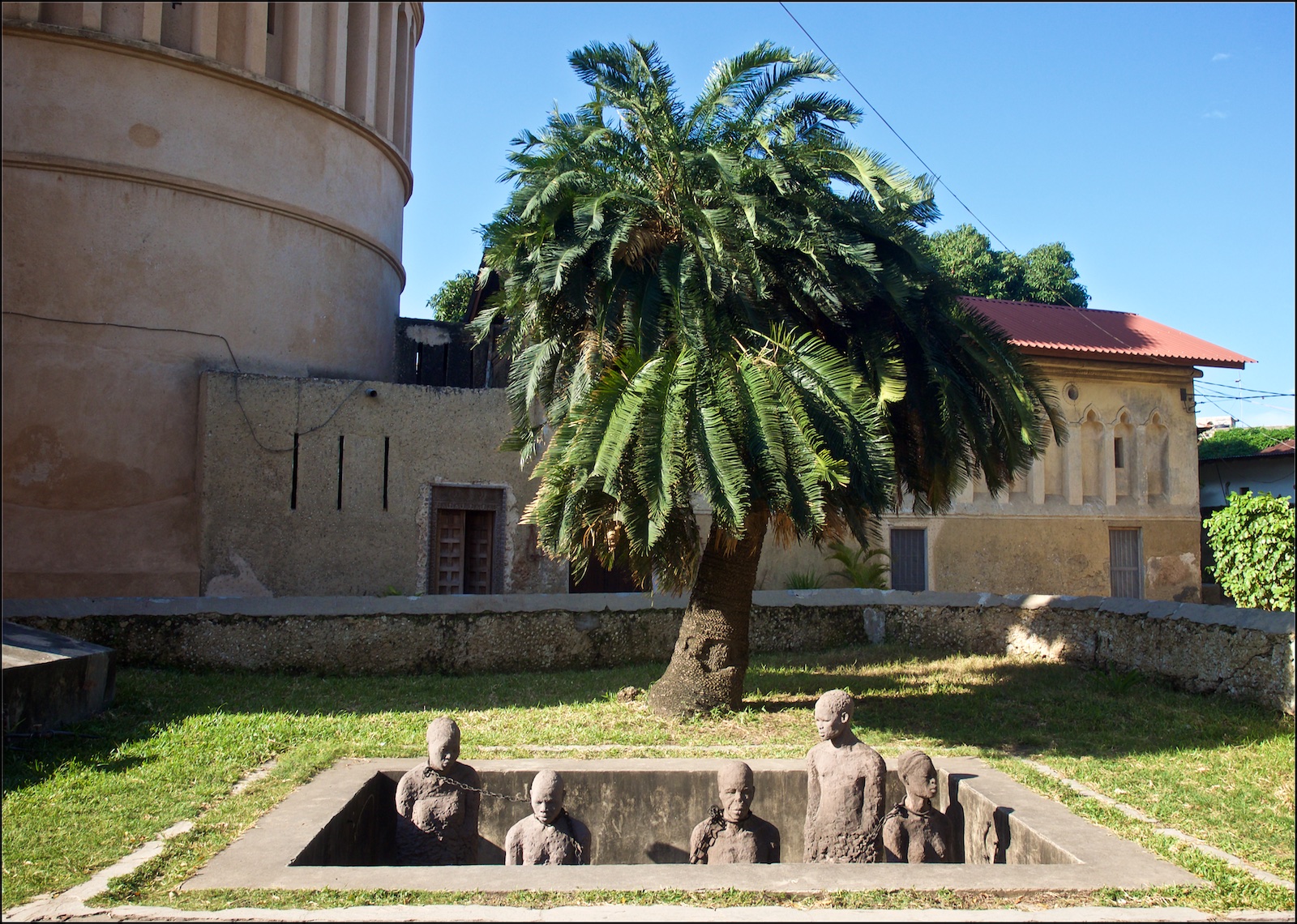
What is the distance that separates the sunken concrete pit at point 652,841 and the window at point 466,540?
7.91 m

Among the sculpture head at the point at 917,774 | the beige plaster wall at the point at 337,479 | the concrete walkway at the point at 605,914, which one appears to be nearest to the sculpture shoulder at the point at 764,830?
the sculpture head at the point at 917,774

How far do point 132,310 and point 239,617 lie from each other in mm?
5443

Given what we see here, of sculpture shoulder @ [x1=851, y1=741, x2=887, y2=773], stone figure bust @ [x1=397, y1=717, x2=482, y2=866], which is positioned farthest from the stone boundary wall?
stone figure bust @ [x1=397, y1=717, x2=482, y2=866]

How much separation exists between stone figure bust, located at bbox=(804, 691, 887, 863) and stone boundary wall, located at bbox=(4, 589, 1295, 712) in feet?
17.2

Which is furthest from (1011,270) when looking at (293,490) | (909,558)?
(293,490)

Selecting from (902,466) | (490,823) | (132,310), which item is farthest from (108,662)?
(902,466)

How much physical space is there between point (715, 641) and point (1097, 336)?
45.6ft

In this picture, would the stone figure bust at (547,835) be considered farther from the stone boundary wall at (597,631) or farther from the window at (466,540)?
the window at (466,540)

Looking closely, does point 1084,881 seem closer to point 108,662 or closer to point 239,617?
point 108,662

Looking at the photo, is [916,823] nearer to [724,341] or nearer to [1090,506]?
[724,341]

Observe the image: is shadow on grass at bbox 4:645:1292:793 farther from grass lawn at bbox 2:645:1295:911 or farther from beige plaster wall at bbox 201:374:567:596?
beige plaster wall at bbox 201:374:567:596

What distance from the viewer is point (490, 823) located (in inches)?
271

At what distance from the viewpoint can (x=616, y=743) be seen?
344 inches

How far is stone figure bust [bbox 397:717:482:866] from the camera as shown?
6281 millimetres
